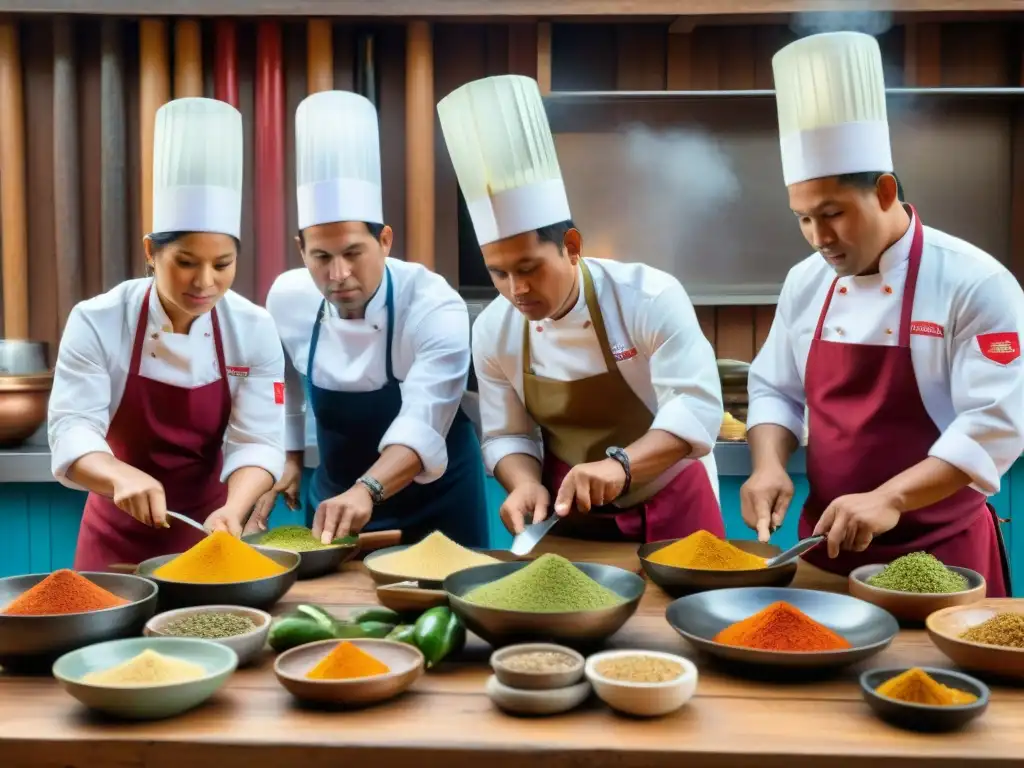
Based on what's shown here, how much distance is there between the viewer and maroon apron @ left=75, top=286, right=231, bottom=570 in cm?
228

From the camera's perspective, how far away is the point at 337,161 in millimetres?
2416

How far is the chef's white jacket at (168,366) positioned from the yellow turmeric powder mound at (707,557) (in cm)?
100

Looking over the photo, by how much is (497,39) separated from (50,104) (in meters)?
1.75

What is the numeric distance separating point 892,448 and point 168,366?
1583 millimetres

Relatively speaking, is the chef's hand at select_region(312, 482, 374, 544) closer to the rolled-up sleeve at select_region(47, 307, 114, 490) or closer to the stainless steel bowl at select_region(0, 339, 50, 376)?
the rolled-up sleeve at select_region(47, 307, 114, 490)

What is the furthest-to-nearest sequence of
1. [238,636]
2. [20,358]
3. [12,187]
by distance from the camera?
[12,187] → [20,358] → [238,636]

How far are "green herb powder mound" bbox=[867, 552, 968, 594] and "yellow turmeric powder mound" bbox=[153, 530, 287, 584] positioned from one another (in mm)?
984

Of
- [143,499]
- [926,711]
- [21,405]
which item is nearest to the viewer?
[926,711]

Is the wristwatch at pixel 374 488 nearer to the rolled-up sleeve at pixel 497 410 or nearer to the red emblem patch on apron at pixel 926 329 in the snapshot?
the rolled-up sleeve at pixel 497 410

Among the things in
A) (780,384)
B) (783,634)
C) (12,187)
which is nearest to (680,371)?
(780,384)

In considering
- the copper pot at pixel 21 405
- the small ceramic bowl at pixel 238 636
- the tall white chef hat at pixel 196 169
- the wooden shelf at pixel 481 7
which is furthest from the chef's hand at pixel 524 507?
the wooden shelf at pixel 481 7

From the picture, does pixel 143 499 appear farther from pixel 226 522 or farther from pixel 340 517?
pixel 340 517

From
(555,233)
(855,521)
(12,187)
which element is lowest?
(855,521)

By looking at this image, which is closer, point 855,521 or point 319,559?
point 855,521
